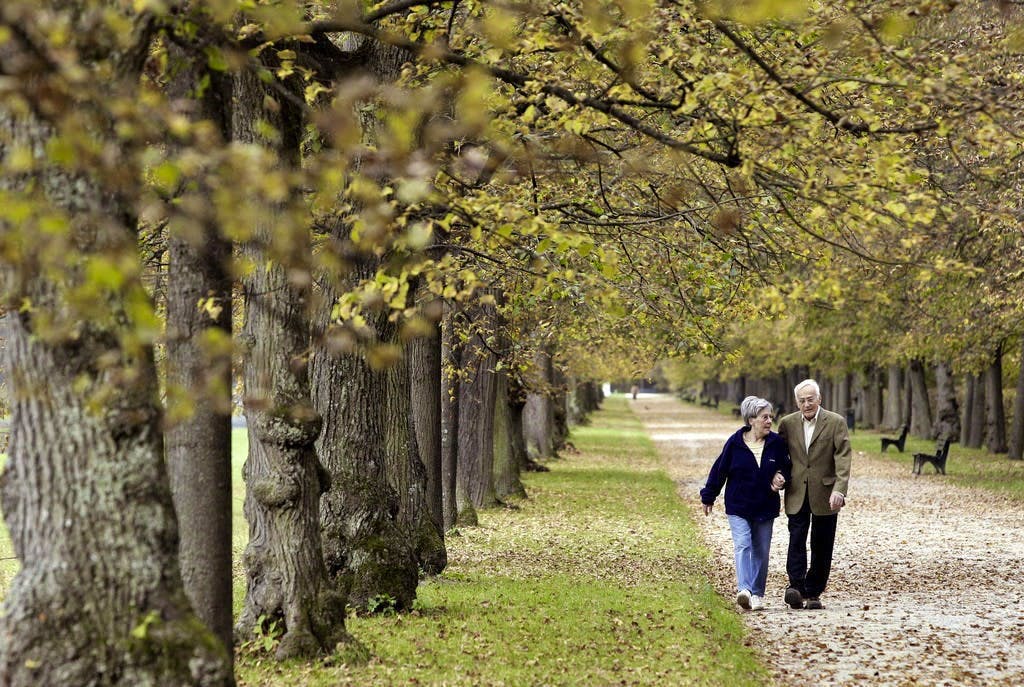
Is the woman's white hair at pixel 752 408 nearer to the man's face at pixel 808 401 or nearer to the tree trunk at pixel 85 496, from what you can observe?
the man's face at pixel 808 401

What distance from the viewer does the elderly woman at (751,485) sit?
11.7 meters

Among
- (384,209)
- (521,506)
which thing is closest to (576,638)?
(384,209)

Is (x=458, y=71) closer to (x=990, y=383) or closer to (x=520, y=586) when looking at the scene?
(x=520, y=586)

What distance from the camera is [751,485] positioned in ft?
38.3

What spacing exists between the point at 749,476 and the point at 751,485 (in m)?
0.09

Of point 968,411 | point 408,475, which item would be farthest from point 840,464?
point 968,411

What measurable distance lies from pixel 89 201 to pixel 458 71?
469 centimetres

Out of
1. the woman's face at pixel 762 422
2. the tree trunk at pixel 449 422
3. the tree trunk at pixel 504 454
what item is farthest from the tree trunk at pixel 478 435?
the woman's face at pixel 762 422

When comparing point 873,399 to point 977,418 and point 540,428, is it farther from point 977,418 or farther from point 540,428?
point 540,428

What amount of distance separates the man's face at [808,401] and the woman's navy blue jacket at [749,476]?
34 cm

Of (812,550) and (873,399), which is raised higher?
(812,550)

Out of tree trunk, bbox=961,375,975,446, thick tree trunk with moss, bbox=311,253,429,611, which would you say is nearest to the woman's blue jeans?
thick tree trunk with moss, bbox=311,253,429,611

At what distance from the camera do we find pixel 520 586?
13555 millimetres

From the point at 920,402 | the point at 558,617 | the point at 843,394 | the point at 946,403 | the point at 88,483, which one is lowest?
the point at 558,617
